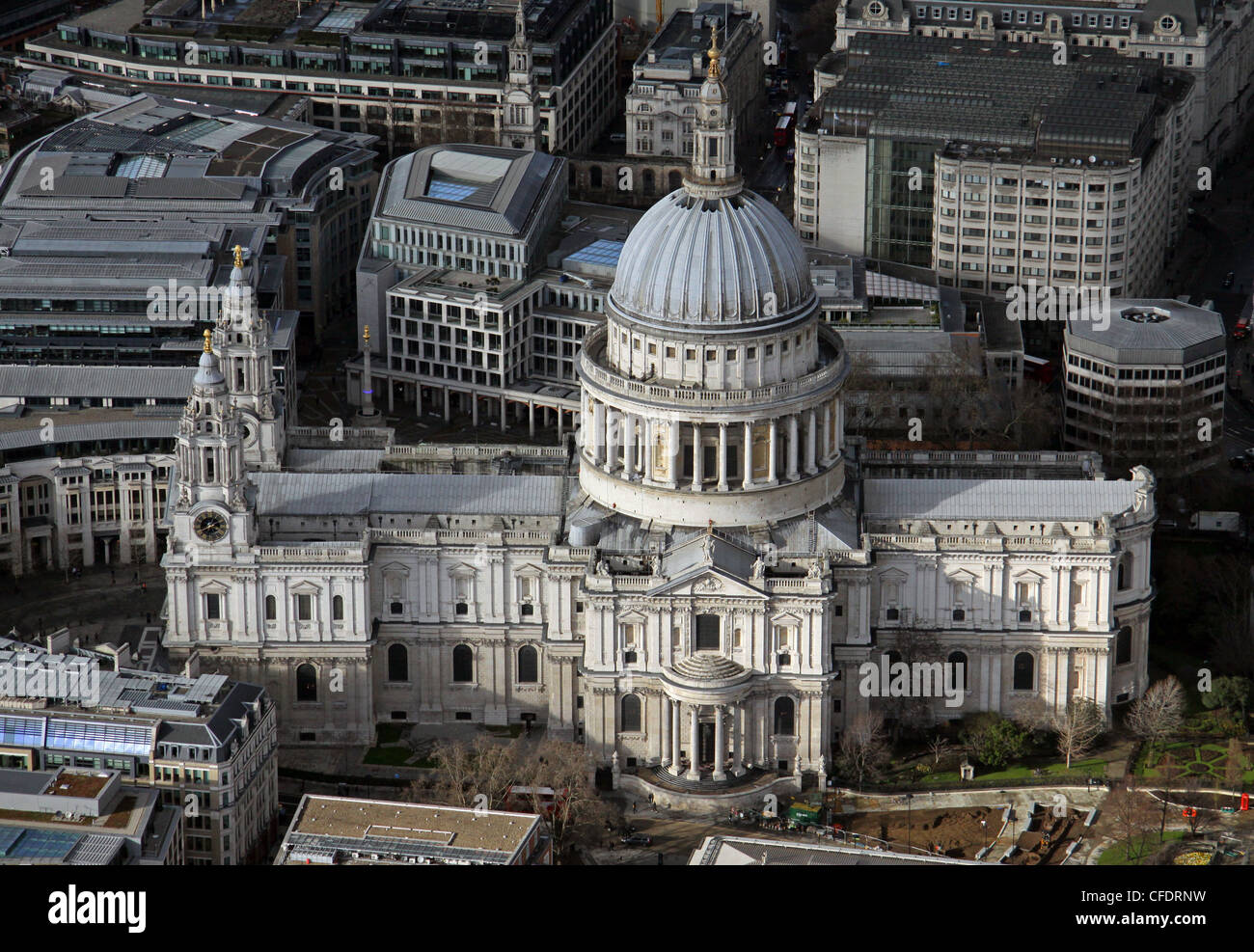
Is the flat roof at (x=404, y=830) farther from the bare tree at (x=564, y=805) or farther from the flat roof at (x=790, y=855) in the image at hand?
the flat roof at (x=790, y=855)

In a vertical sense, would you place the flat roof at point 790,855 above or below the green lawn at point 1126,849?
above

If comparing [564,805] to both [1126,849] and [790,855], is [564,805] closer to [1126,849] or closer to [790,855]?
[790,855]

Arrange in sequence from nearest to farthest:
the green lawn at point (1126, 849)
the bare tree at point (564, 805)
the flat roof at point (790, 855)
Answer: the flat roof at point (790, 855) → the green lawn at point (1126, 849) → the bare tree at point (564, 805)

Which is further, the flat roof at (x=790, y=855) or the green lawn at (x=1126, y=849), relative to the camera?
the green lawn at (x=1126, y=849)

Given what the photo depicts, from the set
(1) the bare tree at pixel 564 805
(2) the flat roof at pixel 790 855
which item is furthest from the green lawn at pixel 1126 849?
(1) the bare tree at pixel 564 805

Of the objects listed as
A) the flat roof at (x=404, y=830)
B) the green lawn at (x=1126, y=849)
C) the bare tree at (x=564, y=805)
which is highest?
Result: the flat roof at (x=404, y=830)

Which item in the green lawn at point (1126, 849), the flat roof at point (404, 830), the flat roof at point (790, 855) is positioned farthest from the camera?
the green lawn at point (1126, 849)

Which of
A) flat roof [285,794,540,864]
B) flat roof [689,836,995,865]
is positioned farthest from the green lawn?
flat roof [285,794,540,864]

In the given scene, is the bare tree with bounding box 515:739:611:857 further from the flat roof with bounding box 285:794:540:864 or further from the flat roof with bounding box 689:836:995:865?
the flat roof with bounding box 689:836:995:865

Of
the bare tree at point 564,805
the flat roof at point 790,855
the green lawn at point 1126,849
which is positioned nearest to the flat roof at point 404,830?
the bare tree at point 564,805
